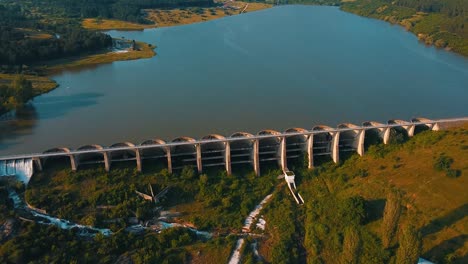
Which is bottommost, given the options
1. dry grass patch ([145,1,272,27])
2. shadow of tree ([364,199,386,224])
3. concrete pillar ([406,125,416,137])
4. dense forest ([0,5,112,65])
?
shadow of tree ([364,199,386,224])

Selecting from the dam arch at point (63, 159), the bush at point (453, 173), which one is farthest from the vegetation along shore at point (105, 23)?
Result: the bush at point (453, 173)

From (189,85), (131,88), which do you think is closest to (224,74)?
(189,85)

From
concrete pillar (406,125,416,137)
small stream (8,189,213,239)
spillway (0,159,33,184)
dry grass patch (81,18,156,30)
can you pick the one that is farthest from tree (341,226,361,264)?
dry grass patch (81,18,156,30)

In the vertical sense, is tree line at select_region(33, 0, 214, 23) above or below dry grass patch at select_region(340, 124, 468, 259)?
above

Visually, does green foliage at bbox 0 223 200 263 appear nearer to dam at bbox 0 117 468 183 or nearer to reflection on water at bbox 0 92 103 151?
dam at bbox 0 117 468 183

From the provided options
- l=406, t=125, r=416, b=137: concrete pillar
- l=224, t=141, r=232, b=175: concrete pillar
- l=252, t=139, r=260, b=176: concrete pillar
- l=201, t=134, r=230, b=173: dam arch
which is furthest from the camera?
l=406, t=125, r=416, b=137: concrete pillar

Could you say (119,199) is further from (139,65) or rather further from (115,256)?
(139,65)

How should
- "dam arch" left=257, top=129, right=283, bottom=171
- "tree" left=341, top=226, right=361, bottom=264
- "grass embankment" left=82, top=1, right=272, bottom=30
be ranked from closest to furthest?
"tree" left=341, top=226, right=361, bottom=264 < "dam arch" left=257, top=129, right=283, bottom=171 < "grass embankment" left=82, top=1, right=272, bottom=30

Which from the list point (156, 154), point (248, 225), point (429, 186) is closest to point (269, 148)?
point (248, 225)
